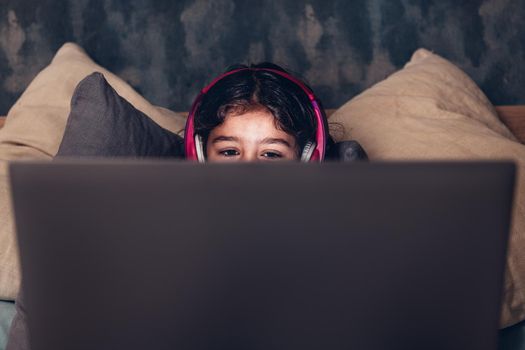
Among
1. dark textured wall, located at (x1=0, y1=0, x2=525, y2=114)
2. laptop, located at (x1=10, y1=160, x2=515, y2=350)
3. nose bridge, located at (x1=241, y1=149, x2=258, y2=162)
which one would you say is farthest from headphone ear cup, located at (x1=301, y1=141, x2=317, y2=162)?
laptop, located at (x1=10, y1=160, x2=515, y2=350)

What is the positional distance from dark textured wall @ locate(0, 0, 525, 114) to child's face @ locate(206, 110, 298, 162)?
0.42 m

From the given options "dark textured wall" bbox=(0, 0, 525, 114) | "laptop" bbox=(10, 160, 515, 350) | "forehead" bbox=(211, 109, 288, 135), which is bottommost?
"laptop" bbox=(10, 160, 515, 350)

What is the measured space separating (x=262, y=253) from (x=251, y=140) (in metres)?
0.71

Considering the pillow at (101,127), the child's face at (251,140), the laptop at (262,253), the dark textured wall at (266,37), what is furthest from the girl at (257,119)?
the laptop at (262,253)

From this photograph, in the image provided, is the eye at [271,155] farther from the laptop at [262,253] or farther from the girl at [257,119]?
the laptop at [262,253]

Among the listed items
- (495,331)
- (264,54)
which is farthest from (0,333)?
(264,54)

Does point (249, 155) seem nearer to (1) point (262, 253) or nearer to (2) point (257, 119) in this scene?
(2) point (257, 119)

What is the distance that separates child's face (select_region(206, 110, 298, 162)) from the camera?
113 cm

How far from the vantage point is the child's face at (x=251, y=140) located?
3.72 ft

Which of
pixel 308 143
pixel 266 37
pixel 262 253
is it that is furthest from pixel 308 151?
pixel 262 253

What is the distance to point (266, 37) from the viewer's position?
1521 millimetres

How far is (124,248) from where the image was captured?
45 centimetres

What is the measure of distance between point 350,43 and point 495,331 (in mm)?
1180

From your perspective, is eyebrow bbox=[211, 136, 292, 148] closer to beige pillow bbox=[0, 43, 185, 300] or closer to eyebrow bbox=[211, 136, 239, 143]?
eyebrow bbox=[211, 136, 239, 143]
